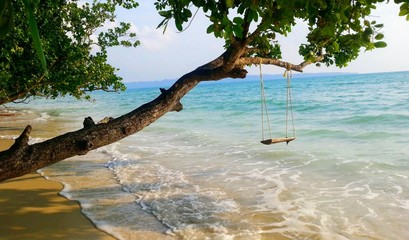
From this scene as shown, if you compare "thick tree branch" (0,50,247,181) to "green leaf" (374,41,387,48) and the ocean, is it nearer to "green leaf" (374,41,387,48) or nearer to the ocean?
"green leaf" (374,41,387,48)

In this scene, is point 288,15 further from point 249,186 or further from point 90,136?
point 249,186

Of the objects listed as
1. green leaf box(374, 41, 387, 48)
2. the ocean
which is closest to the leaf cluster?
green leaf box(374, 41, 387, 48)

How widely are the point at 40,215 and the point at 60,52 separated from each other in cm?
332

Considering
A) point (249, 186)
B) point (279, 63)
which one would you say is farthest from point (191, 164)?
point (279, 63)

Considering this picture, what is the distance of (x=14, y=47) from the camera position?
21.9ft

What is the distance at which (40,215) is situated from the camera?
5918 mm

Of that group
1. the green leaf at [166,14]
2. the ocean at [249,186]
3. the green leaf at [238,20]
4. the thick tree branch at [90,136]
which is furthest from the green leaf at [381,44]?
the ocean at [249,186]

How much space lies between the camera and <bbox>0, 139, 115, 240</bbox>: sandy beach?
520cm

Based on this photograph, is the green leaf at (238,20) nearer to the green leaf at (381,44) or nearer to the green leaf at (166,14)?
the green leaf at (166,14)

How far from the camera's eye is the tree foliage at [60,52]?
6738mm

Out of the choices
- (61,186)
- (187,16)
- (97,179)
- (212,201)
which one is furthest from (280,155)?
(187,16)

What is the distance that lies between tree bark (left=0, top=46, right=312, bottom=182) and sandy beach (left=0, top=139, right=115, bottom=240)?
214 cm

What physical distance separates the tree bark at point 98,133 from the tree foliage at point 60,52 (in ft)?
11.7

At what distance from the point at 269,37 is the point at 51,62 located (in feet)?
16.0
